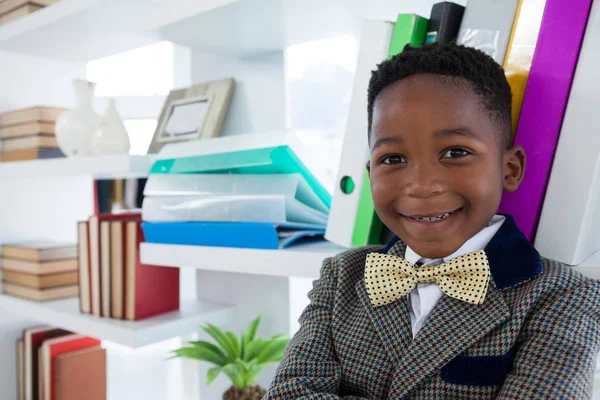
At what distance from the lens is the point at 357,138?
2.66ft

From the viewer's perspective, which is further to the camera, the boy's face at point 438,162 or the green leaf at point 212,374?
the green leaf at point 212,374

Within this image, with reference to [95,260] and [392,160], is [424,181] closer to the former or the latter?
[392,160]

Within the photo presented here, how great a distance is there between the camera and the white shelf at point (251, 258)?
2.82 feet

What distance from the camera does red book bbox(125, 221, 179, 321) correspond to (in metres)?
1.25

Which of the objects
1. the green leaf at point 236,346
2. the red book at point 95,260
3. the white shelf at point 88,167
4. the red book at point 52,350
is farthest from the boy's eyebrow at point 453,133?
the red book at point 52,350

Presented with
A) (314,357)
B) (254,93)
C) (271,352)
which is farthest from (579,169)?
(254,93)

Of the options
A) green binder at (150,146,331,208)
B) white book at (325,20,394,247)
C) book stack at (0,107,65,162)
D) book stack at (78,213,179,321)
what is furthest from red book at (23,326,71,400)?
white book at (325,20,394,247)

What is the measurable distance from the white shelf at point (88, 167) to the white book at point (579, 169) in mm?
779

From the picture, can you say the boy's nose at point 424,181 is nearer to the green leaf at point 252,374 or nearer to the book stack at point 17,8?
the green leaf at point 252,374

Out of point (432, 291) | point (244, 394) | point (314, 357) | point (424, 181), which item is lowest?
point (244, 394)

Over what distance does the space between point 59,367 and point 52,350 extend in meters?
0.06

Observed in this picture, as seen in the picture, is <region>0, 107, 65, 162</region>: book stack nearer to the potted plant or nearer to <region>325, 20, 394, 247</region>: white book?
the potted plant

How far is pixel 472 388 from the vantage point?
0.59m

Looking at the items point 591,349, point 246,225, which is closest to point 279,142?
point 246,225
